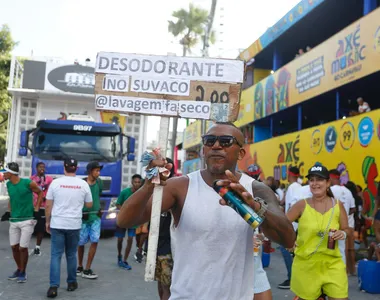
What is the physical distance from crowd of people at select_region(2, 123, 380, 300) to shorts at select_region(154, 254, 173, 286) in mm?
10

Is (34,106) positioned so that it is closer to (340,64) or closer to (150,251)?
(340,64)

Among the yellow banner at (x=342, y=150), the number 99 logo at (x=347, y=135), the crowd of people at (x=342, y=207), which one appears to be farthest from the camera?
the number 99 logo at (x=347, y=135)

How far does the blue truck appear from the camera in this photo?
39.6 ft

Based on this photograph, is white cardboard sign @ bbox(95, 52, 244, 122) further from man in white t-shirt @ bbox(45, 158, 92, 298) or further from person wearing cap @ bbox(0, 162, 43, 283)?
person wearing cap @ bbox(0, 162, 43, 283)

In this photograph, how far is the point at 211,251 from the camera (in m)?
2.38

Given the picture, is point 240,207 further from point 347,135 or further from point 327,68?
point 327,68

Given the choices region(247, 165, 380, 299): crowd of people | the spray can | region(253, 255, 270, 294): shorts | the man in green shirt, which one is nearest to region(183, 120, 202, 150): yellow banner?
region(247, 165, 380, 299): crowd of people

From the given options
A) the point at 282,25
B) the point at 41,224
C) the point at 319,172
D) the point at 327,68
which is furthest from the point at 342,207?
the point at 282,25

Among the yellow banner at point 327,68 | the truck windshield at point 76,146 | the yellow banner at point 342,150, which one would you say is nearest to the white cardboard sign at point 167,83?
the truck windshield at point 76,146

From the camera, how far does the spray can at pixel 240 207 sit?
6.37 ft

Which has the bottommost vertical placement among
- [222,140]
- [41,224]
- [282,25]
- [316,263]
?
[41,224]

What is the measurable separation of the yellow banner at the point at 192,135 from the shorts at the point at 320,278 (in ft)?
82.2

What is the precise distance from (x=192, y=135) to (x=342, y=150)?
1934 cm

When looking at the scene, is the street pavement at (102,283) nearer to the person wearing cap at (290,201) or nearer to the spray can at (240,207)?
the person wearing cap at (290,201)
